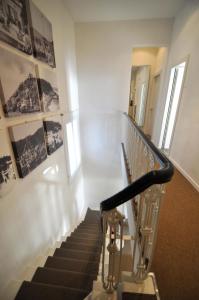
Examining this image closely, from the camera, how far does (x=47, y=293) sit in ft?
3.88

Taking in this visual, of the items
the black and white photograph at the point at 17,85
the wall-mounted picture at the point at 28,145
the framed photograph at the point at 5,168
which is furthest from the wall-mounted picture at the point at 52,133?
the framed photograph at the point at 5,168

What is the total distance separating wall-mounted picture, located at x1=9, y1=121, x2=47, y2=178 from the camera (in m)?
1.30

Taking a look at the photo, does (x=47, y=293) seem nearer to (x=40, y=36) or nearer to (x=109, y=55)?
(x=40, y=36)

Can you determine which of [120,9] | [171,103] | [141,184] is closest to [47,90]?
[141,184]

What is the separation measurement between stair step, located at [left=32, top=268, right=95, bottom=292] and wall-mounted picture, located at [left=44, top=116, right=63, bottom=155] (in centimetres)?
135

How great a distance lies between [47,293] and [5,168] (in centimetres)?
109

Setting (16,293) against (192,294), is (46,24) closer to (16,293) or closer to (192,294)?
(16,293)

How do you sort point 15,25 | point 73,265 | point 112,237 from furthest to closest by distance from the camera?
point 73,265 < point 15,25 < point 112,237

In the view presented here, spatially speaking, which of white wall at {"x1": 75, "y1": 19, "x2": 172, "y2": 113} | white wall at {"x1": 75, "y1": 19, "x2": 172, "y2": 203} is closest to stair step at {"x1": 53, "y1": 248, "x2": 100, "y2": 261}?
white wall at {"x1": 75, "y1": 19, "x2": 172, "y2": 203}

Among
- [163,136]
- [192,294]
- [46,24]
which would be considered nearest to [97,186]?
[163,136]

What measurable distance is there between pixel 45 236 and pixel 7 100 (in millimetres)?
1722

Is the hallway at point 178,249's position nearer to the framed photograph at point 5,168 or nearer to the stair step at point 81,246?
the stair step at point 81,246

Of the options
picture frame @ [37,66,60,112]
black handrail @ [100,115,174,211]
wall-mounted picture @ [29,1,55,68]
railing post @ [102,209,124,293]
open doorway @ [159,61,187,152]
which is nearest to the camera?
black handrail @ [100,115,174,211]

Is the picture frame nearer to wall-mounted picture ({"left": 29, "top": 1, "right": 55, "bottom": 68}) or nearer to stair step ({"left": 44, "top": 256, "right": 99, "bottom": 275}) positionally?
wall-mounted picture ({"left": 29, "top": 1, "right": 55, "bottom": 68})
